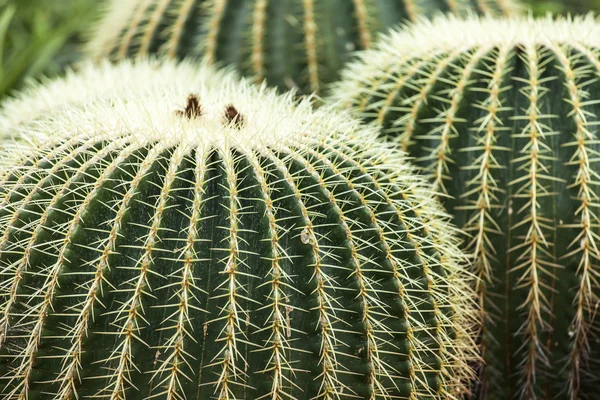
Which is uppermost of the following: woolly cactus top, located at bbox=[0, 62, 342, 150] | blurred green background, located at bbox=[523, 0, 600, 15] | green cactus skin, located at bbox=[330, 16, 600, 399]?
woolly cactus top, located at bbox=[0, 62, 342, 150]

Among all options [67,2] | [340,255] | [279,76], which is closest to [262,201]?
[340,255]

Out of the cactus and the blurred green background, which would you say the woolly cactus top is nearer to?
the cactus

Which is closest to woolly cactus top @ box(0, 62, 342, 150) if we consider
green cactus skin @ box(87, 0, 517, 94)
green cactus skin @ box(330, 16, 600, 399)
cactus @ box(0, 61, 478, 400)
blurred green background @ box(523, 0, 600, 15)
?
cactus @ box(0, 61, 478, 400)

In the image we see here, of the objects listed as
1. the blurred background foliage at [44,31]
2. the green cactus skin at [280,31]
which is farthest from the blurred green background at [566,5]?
the green cactus skin at [280,31]

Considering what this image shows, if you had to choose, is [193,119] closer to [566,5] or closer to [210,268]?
[210,268]

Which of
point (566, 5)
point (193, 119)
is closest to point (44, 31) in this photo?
point (193, 119)

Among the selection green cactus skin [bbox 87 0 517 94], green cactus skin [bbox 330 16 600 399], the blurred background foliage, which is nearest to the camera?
green cactus skin [bbox 330 16 600 399]

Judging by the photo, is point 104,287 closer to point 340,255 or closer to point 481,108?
point 340,255

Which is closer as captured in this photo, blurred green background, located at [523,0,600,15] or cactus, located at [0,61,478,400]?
cactus, located at [0,61,478,400]
